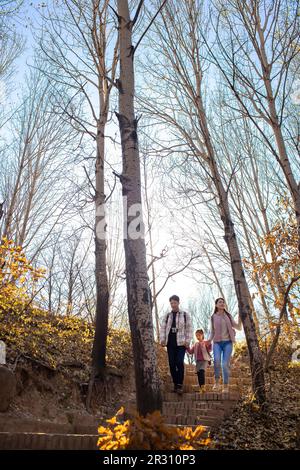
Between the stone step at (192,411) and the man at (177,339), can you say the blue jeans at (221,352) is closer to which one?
the man at (177,339)

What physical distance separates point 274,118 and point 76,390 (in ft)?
17.9

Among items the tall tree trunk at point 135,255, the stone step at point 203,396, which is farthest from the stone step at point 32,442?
the stone step at point 203,396

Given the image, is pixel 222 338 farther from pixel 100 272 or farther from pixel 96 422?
pixel 100 272

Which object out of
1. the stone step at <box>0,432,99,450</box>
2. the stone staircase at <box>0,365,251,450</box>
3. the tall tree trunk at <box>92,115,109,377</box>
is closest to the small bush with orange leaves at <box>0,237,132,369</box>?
the tall tree trunk at <box>92,115,109,377</box>

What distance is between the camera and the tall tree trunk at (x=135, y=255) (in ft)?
11.7

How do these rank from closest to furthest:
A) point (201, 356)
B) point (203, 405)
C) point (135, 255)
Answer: point (135, 255), point (203, 405), point (201, 356)

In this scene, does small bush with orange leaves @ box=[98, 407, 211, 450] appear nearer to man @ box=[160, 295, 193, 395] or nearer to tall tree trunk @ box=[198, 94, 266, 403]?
tall tree trunk @ box=[198, 94, 266, 403]

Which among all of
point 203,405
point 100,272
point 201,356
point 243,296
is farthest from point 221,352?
point 100,272

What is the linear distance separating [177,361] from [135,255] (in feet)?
10.8

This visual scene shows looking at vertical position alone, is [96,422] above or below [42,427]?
below

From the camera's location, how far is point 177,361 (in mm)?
6605

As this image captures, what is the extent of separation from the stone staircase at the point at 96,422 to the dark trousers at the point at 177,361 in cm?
26
